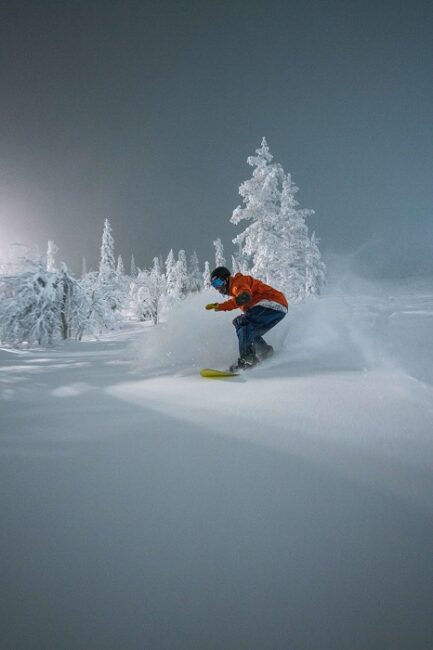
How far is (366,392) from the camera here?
7.92 ft

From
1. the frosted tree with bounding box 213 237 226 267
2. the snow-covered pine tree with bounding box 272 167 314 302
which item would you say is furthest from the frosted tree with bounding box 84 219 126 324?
the frosted tree with bounding box 213 237 226 267

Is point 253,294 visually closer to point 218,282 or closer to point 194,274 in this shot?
point 218,282

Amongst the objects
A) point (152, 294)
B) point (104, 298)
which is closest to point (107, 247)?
point (152, 294)

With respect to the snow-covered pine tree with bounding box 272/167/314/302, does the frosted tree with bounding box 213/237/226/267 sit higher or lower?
higher

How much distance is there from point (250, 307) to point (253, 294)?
21 centimetres

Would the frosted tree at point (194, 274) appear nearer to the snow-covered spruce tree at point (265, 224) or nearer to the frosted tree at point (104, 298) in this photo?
the frosted tree at point (104, 298)

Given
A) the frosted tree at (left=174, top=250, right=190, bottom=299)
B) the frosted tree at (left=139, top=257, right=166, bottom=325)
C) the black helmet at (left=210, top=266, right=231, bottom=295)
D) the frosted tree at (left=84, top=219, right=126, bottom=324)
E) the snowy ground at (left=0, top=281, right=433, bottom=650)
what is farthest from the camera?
the frosted tree at (left=174, top=250, right=190, bottom=299)

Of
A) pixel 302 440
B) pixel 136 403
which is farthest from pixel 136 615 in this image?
pixel 136 403

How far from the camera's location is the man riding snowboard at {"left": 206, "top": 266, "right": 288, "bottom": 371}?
14.1 ft

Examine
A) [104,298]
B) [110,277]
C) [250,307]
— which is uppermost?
[110,277]

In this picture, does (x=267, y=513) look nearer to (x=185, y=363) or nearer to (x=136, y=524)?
(x=136, y=524)

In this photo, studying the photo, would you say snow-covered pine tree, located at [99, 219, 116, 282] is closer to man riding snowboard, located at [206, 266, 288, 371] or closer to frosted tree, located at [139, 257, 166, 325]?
frosted tree, located at [139, 257, 166, 325]

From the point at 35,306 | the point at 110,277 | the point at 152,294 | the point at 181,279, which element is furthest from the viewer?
the point at 181,279

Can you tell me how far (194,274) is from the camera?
2395 inches
